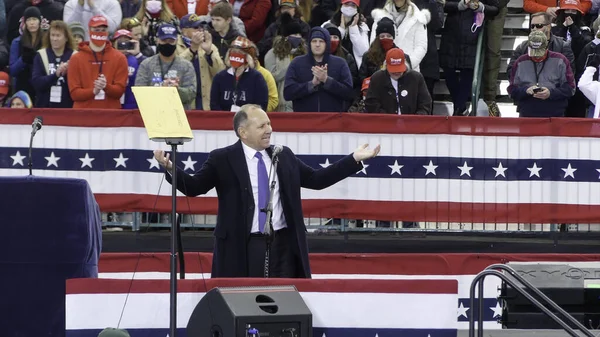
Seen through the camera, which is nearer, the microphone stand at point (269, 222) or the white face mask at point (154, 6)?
the microphone stand at point (269, 222)

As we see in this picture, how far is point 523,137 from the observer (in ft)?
50.5

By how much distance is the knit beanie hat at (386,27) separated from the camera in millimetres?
17359

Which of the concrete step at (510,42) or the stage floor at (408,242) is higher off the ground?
the concrete step at (510,42)

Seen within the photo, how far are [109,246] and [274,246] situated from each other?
479cm

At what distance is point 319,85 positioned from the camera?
53.4 ft

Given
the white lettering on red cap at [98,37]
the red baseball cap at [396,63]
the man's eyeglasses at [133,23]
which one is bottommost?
the red baseball cap at [396,63]

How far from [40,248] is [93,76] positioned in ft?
23.1

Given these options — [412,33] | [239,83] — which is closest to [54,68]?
[239,83]

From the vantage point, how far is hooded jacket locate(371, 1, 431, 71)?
58.9 feet

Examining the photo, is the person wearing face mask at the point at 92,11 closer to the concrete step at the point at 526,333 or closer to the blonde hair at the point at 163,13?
the blonde hair at the point at 163,13

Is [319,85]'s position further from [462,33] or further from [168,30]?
[462,33]

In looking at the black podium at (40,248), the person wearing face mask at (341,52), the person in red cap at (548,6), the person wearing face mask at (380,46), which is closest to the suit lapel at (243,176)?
the black podium at (40,248)

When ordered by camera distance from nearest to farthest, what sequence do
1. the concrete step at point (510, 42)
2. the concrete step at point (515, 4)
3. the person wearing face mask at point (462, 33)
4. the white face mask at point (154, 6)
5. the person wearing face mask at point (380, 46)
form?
the person wearing face mask at point (380, 46), the white face mask at point (154, 6), the person wearing face mask at point (462, 33), the concrete step at point (510, 42), the concrete step at point (515, 4)

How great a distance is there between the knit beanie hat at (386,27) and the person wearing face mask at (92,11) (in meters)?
3.46
